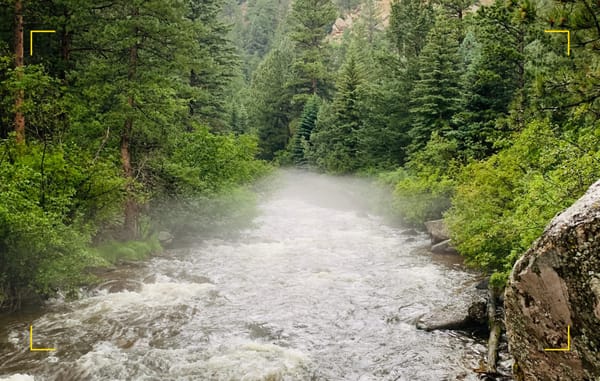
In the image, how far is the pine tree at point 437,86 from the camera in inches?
1120

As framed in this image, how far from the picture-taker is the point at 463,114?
25.0 meters

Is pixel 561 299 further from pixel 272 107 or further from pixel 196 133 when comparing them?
pixel 272 107

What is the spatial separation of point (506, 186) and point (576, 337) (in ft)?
30.2

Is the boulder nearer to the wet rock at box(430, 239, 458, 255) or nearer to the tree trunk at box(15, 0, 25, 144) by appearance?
the wet rock at box(430, 239, 458, 255)

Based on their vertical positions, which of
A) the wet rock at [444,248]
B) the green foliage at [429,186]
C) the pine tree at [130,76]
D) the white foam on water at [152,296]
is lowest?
the white foam on water at [152,296]

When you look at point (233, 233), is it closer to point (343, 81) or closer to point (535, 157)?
point (535, 157)

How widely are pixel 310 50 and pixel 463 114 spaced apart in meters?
34.6

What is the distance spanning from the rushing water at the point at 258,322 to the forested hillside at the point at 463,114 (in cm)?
245

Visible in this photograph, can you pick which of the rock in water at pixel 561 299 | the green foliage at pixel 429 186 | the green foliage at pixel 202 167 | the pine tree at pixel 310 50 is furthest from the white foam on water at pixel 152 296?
the pine tree at pixel 310 50

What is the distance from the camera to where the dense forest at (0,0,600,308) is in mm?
10633

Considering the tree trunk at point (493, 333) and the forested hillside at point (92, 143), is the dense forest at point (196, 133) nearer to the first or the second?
the forested hillside at point (92, 143)

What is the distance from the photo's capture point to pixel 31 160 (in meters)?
12.7

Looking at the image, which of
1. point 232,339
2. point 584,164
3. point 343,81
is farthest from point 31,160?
point 343,81

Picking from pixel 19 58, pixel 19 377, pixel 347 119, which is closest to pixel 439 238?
pixel 19 377
